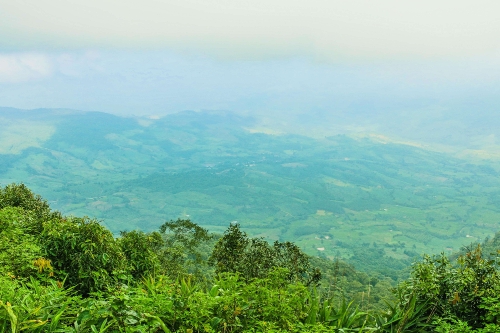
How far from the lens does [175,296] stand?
11.7 ft

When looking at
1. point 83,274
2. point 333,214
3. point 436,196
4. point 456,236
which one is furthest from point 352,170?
point 83,274

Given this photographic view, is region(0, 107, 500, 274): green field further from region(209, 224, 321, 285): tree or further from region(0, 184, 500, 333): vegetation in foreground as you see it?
region(0, 184, 500, 333): vegetation in foreground

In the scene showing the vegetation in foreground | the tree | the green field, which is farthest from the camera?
the green field

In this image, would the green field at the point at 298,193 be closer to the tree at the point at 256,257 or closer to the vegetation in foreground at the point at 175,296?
the tree at the point at 256,257

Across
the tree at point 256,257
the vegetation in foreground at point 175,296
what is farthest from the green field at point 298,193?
the vegetation in foreground at point 175,296

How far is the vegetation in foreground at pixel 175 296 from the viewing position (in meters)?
3.22

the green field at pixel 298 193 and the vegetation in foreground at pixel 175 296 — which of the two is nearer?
the vegetation in foreground at pixel 175 296

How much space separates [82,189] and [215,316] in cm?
14312

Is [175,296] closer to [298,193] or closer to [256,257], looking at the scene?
[256,257]

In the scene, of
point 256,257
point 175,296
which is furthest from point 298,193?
point 175,296

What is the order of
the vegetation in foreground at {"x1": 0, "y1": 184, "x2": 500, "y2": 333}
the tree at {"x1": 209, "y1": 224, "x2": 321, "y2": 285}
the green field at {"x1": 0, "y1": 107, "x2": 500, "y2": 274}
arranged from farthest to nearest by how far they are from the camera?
the green field at {"x1": 0, "y1": 107, "x2": 500, "y2": 274} → the tree at {"x1": 209, "y1": 224, "x2": 321, "y2": 285} → the vegetation in foreground at {"x1": 0, "y1": 184, "x2": 500, "y2": 333}

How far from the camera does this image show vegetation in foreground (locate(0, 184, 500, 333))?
10.6 ft

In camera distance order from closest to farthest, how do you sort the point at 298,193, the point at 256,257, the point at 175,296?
the point at 175,296 → the point at 256,257 → the point at 298,193

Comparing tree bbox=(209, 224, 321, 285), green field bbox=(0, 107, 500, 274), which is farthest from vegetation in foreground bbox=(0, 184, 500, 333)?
green field bbox=(0, 107, 500, 274)
